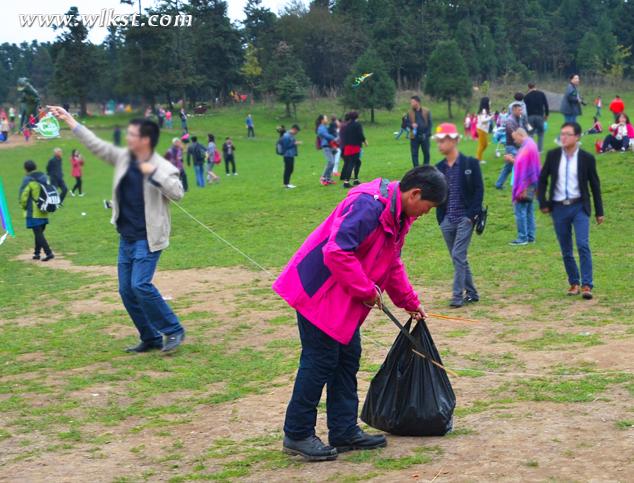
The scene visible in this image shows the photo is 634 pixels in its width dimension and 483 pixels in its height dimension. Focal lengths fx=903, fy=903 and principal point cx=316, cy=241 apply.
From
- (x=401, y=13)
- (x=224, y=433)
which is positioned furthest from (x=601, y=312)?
(x=401, y=13)

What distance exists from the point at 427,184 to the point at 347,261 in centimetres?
67

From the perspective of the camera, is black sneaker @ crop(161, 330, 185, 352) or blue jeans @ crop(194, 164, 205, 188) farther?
blue jeans @ crop(194, 164, 205, 188)

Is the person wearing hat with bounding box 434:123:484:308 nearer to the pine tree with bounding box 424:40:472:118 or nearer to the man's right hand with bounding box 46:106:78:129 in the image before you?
the man's right hand with bounding box 46:106:78:129

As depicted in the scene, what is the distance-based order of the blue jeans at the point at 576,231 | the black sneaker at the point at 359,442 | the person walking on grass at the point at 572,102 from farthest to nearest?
the person walking on grass at the point at 572,102, the blue jeans at the point at 576,231, the black sneaker at the point at 359,442

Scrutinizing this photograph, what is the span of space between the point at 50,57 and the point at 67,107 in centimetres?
27

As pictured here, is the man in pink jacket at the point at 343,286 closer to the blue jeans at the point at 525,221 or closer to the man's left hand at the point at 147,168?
the man's left hand at the point at 147,168

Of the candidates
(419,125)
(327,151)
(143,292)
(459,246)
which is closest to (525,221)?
(459,246)

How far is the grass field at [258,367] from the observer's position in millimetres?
5570

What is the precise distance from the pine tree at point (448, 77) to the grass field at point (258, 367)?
32387mm

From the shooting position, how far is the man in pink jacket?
17.4 feet

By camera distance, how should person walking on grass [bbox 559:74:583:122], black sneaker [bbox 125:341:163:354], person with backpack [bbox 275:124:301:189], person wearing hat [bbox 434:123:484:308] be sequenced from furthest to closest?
person with backpack [bbox 275:124:301:189] → person walking on grass [bbox 559:74:583:122] → person wearing hat [bbox 434:123:484:308] → black sneaker [bbox 125:341:163:354]

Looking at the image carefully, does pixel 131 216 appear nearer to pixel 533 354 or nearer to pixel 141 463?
pixel 141 463

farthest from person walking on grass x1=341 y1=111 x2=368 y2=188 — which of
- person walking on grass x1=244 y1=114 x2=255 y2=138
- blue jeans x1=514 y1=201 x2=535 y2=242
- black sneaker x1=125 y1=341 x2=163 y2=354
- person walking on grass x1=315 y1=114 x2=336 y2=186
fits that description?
black sneaker x1=125 y1=341 x2=163 y2=354

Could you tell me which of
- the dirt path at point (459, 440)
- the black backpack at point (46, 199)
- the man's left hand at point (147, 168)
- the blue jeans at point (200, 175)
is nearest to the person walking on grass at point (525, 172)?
the dirt path at point (459, 440)
